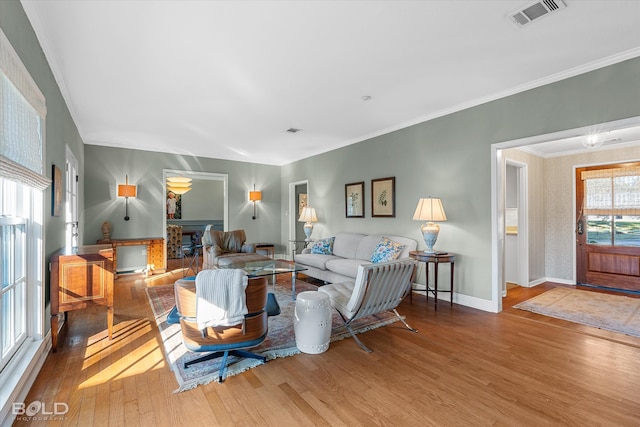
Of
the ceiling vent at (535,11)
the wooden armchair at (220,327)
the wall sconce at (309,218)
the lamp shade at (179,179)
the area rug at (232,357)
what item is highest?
the ceiling vent at (535,11)

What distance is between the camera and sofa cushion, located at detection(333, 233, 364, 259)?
16.9 ft

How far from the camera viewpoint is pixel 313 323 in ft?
8.45

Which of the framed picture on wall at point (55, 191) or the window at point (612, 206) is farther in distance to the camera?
the window at point (612, 206)

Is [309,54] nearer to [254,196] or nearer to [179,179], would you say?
[254,196]

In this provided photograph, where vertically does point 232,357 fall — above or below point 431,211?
below

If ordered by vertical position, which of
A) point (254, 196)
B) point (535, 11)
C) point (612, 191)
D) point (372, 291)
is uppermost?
point (535, 11)

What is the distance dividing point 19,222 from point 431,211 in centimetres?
405

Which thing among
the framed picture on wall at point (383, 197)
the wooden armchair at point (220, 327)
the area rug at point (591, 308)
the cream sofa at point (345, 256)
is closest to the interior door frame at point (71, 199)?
the wooden armchair at point (220, 327)

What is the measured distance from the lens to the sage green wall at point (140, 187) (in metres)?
5.82

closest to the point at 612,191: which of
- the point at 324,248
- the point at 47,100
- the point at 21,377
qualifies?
the point at 324,248

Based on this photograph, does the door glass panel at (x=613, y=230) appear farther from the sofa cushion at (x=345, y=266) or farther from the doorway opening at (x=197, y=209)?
the doorway opening at (x=197, y=209)

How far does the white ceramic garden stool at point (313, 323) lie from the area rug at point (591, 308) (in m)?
2.86

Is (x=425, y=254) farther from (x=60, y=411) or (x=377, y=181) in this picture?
(x=60, y=411)

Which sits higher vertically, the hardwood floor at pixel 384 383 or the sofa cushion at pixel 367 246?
the sofa cushion at pixel 367 246
